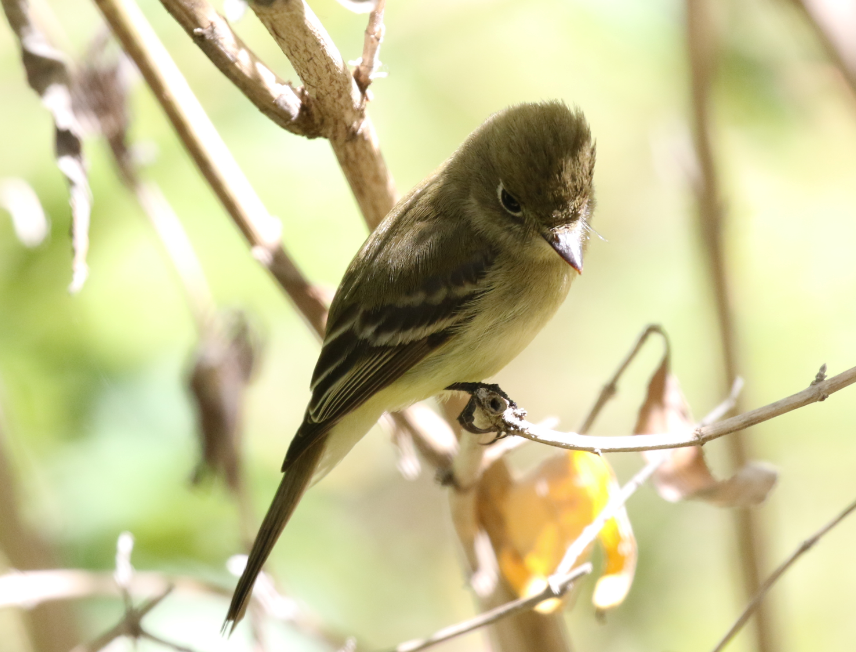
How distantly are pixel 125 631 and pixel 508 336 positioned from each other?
94cm

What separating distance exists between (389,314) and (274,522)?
50 centimetres

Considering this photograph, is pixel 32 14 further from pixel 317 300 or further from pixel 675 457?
pixel 675 457

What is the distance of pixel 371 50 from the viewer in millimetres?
1496

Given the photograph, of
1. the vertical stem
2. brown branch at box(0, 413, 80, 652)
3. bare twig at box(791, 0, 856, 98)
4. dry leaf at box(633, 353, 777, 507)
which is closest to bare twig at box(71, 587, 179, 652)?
brown branch at box(0, 413, 80, 652)

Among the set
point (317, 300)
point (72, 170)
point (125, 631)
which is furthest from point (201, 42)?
point (125, 631)

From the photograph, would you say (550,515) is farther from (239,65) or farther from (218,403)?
(239,65)

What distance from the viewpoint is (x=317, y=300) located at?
1.83m

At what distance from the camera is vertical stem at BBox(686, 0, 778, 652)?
1936 mm

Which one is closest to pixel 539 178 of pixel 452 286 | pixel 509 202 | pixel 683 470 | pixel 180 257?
pixel 509 202

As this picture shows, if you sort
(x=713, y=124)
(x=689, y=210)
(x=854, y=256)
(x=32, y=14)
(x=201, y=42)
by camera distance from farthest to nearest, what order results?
1. (x=854, y=256)
2. (x=689, y=210)
3. (x=713, y=124)
4. (x=32, y=14)
5. (x=201, y=42)

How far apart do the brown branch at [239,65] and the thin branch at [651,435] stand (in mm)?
596

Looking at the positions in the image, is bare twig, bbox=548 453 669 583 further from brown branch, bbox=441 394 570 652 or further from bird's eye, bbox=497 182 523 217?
bird's eye, bbox=497 182 523 217

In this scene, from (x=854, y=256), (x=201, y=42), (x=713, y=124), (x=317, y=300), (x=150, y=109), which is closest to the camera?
(x=201, y=42)

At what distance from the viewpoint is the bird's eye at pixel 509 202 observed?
187cm
